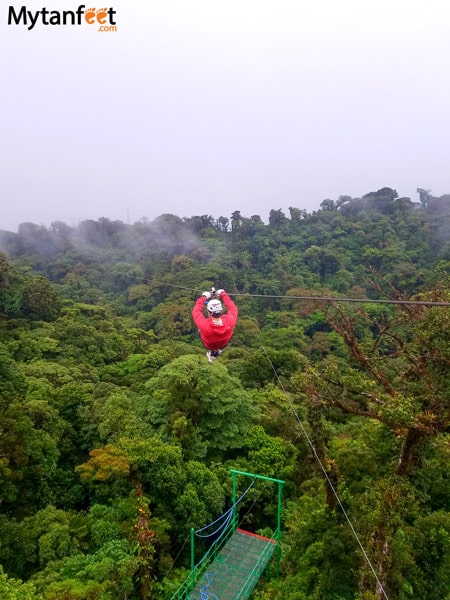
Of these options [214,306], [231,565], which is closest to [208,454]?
[231,565]

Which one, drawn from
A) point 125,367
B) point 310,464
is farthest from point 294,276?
point 310,464

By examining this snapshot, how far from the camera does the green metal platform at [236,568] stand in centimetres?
711

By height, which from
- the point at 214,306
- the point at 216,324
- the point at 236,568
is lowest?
the point at 236,568

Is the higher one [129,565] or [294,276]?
[294,276]

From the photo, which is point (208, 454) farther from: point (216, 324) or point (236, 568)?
point (216, 324)

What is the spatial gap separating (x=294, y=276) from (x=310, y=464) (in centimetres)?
2582

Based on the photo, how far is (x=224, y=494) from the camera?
348 inches

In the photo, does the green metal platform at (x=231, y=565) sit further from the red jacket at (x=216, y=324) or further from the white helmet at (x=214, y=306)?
the white helmet at (x=214, y=306)

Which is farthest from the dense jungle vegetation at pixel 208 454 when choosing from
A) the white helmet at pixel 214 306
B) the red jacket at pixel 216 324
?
the white helmet at pixel 214 306

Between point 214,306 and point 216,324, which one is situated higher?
point 214,306

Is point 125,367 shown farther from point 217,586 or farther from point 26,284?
point 217,586

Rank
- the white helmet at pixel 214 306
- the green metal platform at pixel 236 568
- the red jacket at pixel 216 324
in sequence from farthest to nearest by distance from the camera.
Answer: the green metal platform at pixel 236 568
the red jacket at pixel 216 324
the white helmet at pixel 214 306

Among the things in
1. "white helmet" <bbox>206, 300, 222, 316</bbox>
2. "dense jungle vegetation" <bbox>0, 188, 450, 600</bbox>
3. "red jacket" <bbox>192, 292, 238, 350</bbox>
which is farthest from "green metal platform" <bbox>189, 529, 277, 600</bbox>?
"white helmet" <bbox>206, 300, 222, 316</bbox>

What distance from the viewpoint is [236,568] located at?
24.8ft
